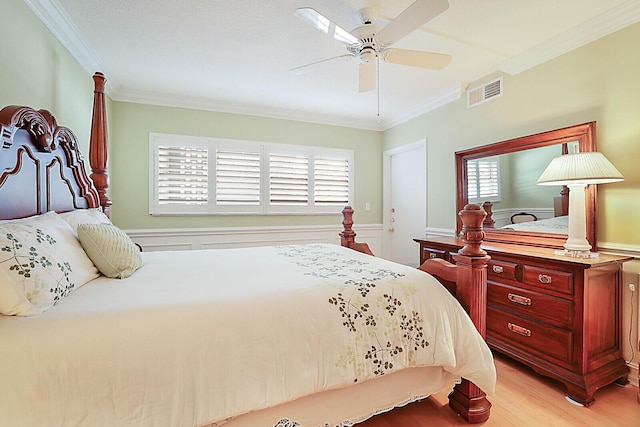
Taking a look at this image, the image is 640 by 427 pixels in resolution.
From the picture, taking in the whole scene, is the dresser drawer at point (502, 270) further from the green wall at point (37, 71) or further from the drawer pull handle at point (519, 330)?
the green wall at point (37, 71)

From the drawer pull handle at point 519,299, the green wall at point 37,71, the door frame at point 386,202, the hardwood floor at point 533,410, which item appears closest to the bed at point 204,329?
the hardwood floor at point 533,410

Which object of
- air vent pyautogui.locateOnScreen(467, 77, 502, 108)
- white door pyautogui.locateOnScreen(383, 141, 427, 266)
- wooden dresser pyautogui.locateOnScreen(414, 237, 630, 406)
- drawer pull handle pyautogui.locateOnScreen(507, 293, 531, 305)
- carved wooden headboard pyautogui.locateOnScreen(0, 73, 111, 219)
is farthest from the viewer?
white door pyautogui.locateOnScreen(383, 141, 427, 266)

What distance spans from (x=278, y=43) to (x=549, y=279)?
8.82 ft

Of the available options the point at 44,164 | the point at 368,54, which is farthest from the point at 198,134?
the point at 368,54

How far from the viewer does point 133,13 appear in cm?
210

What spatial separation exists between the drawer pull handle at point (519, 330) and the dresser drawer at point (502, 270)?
14.0 inches

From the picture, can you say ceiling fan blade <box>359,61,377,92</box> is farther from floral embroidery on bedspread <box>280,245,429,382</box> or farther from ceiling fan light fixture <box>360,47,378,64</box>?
floral embroidery on bedspread <box>280,245,429,382</box>

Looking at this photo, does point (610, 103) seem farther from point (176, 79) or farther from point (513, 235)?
point (176, 79)

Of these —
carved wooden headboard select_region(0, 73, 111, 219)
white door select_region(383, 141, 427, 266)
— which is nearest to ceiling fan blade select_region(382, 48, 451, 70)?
white door select_region(383, 141, 427, 266)

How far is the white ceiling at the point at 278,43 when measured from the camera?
2027 mm

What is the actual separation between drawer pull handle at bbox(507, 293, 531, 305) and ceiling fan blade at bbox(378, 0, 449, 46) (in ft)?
6.49

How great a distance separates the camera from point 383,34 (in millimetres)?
1894

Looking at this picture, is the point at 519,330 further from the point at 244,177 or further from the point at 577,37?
the point at 244,177

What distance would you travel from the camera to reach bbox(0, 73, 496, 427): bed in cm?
93
